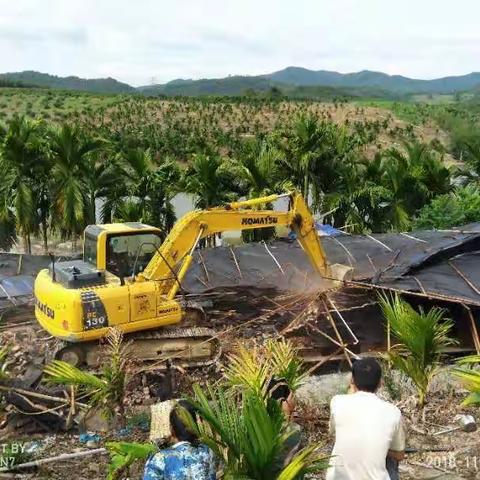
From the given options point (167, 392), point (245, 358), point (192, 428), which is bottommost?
point (167, 392)

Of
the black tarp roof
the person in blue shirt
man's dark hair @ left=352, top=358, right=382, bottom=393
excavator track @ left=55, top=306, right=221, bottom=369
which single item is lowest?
excavator track @ left=55, top=306, right=221, bottom=369

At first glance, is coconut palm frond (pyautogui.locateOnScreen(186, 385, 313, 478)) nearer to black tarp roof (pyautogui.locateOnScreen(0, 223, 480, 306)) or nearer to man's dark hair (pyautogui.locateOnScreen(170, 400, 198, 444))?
man's dark hair (pyautogui.locateOnScreen(170, 400, 198, 444))

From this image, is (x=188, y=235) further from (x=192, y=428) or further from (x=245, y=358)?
(x=192, y=428)

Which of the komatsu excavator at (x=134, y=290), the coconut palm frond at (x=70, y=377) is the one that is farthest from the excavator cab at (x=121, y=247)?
the coconut palm frond at (x=70, y=377)

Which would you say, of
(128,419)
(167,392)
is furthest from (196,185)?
(128,419)

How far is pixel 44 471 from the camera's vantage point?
7238 millimetres

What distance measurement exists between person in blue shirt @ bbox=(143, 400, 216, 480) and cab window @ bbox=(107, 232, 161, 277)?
6768 mm

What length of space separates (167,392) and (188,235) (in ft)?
8.58

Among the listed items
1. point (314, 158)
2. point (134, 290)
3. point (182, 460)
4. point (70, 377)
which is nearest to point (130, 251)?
point (134, 290)

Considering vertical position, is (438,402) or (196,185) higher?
(196,185)

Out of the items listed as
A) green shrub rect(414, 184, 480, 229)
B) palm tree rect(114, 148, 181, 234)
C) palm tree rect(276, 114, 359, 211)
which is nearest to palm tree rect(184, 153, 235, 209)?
palm tree rect(114, 148, 181, 234)

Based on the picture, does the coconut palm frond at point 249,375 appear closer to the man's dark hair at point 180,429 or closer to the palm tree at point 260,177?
the man's dark hair at point 180,429

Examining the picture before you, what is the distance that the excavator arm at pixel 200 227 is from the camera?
1110cm

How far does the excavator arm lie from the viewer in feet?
36.4
